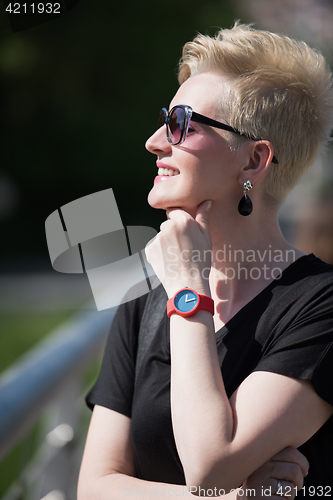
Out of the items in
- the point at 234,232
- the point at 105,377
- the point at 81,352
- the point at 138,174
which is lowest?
the point at 138,174

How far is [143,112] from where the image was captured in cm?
1511

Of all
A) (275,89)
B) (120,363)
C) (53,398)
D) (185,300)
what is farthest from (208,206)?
(53,398)

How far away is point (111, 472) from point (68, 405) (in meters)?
0.38

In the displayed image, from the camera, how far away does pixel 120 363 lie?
1.72m

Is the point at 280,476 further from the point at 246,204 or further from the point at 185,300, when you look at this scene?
the point at 246,204

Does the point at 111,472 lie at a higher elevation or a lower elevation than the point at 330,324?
lower

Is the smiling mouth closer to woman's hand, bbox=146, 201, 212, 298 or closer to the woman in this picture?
the woman

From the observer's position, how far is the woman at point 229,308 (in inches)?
48.6

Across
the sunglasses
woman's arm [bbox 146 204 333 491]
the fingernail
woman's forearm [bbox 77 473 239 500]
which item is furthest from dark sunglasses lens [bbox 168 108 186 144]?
woman's forearm [bbox 77 473 239 500]

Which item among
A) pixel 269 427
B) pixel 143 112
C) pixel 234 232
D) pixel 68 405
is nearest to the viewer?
pixel 269 427

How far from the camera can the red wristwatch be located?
1.35 meters

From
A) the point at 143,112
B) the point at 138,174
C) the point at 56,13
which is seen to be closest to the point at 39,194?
the point at 138,174

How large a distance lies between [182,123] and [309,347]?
2.85 ft

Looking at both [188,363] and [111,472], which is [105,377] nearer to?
[111,472]
